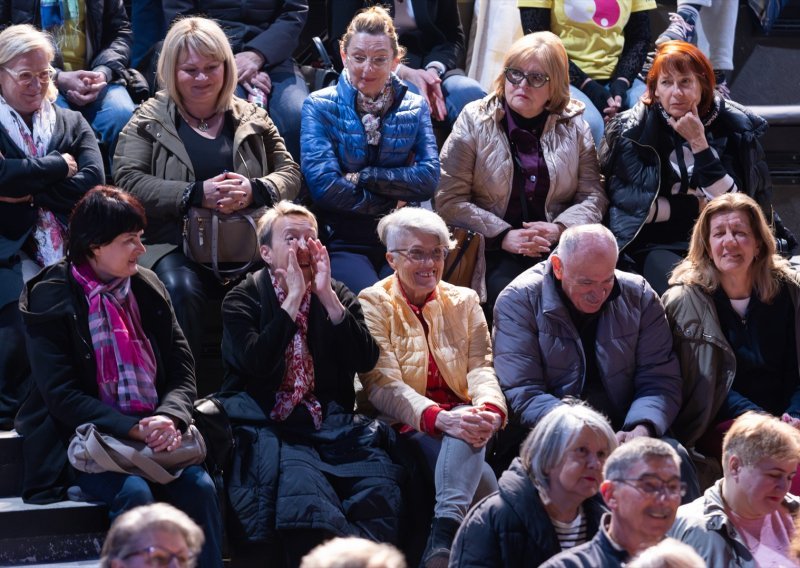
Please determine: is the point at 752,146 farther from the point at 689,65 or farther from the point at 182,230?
the point at 182,230

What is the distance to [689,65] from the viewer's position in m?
5.49

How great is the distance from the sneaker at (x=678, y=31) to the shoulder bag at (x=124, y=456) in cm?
343

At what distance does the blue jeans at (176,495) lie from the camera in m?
3.94

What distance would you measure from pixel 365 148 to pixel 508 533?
2314mm

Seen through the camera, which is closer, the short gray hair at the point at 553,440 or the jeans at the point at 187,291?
the short gray hair at the point at 553,440

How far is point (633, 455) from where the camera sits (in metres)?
3.32

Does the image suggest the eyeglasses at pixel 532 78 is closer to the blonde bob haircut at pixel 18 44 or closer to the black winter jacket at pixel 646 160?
the black winter jacket at pixel 646 160

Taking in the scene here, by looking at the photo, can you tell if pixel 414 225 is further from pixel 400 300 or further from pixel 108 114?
pixel 108 114

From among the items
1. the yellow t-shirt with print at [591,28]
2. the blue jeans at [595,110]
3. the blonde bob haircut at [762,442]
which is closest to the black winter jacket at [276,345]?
the blonde bob haircut at [762,442]

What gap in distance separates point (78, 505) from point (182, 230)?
4.31 ft

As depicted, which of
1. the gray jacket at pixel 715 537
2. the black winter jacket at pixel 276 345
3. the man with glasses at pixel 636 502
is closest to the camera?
the man with glasses at pixel 636 502

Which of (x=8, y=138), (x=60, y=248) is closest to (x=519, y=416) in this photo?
(x=60, y=248)

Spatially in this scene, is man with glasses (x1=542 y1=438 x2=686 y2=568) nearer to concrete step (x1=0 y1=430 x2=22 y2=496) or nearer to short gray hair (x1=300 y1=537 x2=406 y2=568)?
short gray hair (x1=300 y1=537 x2=406 y2=568)

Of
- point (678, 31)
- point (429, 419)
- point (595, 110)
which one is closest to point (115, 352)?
point (429, 419)
